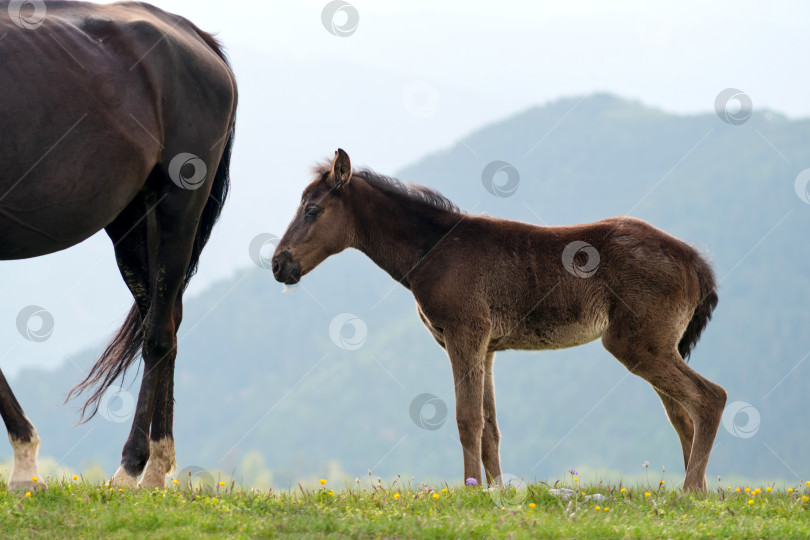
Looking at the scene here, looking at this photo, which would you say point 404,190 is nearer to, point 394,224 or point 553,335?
point 394,224

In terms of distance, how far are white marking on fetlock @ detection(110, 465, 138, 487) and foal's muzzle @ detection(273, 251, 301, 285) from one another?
95.7 inches

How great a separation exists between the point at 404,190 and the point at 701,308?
10.6ft

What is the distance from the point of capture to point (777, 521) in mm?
6488

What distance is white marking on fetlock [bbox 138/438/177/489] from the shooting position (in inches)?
291

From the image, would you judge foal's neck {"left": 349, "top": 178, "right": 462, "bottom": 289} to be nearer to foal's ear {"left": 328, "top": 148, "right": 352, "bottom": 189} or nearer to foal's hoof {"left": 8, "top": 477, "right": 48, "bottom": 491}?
foal's ear {"left": 328, "top": 148, "right": 352, "bottom": 189}

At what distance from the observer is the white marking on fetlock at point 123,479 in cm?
705

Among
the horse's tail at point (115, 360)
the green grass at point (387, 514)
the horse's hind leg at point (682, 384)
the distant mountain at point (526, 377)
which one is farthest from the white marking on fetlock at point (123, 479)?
the distant mountain at point (526, 377)

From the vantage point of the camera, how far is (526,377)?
158875 millimetres

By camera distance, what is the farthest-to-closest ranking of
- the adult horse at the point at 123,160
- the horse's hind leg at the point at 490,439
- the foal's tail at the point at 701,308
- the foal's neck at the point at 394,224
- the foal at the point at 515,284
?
the foal's neck at the point at 394,224
the foal's tail at the point at 701,308
the horse's hind leg at the point at 490,439
the foal at the point at 515,284
the adult horse at the point at 123,160

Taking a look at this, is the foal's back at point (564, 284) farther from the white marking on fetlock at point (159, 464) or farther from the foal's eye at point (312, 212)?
the white marking on fetlock at point (159, 464)

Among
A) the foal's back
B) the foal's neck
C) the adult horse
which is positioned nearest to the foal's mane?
the foal's neck

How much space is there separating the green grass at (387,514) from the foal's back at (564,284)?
1.67 metres

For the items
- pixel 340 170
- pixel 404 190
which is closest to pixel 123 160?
→ pixel 340 170

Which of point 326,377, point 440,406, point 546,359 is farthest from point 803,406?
point 440,406
